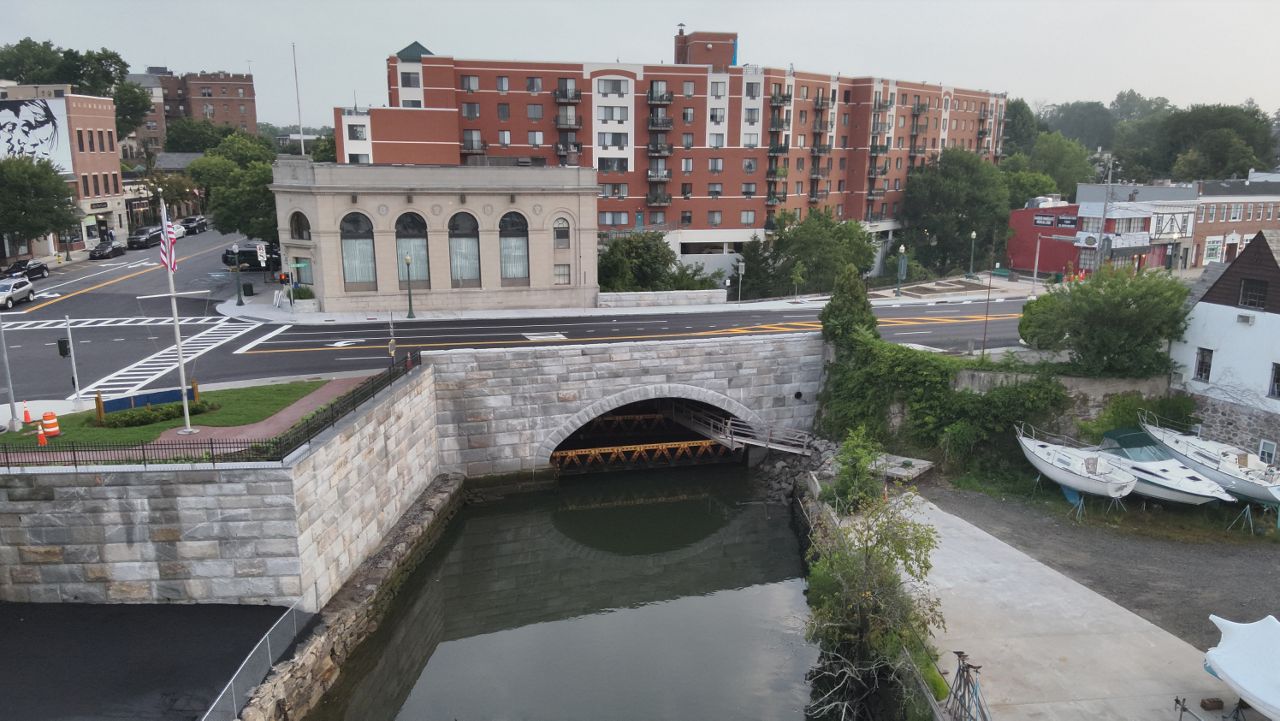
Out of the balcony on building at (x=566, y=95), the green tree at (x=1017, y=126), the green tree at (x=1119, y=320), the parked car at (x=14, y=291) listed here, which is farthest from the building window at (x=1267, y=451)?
the green tree at (x=1017, y=126)

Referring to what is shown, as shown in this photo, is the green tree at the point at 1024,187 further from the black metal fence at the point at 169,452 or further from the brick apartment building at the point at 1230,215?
the black metal fence at the point at 169,452

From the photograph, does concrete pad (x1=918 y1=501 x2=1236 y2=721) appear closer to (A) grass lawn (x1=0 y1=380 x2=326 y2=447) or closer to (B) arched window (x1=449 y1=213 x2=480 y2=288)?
(A) grass lawn (x1=0 y1=380 x2=326 y2=447)

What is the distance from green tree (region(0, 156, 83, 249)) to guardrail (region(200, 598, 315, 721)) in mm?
51055

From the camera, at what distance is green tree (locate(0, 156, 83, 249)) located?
57625mm

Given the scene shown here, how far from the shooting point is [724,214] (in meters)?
79.9

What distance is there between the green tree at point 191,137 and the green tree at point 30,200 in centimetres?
7731

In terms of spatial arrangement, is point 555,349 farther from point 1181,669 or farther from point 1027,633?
point 1181,669

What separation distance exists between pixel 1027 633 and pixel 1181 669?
10.8ft

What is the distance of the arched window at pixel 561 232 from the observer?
1944 inches

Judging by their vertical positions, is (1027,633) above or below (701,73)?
below

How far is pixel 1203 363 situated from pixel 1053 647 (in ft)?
61.6

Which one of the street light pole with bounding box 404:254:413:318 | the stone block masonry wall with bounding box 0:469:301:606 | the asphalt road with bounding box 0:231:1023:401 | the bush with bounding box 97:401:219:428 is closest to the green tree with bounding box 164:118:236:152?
the asphalt road with bounding box 0:231:1023:401

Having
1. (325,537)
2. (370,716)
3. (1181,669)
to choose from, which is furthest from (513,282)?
(1181,669)

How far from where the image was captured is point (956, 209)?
89188 mm
